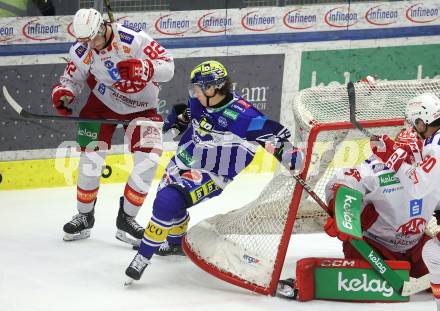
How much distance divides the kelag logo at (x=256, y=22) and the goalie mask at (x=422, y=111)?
8.43 ft

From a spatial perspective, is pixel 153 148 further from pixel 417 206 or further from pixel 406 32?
pixel 406 32

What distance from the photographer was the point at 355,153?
5.98m

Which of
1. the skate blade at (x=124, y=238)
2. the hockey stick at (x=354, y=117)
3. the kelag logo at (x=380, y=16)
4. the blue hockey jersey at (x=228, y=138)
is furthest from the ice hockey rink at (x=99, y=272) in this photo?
the kelag logo at (x=380, y=16)

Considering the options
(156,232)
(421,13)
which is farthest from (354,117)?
(421,13)

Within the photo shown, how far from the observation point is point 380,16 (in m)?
8.05

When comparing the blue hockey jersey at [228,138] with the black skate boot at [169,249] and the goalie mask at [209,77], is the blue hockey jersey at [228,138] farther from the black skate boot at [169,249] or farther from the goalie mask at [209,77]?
the black skate boot at [169,249]

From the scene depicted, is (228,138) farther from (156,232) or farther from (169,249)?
(169,249)

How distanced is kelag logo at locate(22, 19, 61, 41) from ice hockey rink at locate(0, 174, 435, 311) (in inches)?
39.4

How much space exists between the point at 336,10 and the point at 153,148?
2.31m

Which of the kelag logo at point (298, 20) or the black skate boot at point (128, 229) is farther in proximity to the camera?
the kelag logo at point (298, 20)

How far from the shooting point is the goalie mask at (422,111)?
5.19 m

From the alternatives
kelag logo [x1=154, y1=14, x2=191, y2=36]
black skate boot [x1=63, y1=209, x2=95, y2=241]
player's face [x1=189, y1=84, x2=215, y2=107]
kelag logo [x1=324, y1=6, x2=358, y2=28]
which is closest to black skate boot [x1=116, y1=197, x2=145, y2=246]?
black skate boot [x1=63, y1=209, x2=95, y2=241]

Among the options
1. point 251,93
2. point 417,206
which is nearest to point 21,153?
point 251,93

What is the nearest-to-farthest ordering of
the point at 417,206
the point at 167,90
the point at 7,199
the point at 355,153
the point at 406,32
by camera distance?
1. the point at 417,206
2. the point at 355,153
3. the point at 7,199
4. the point at 167,90
5. the point at 406,32
